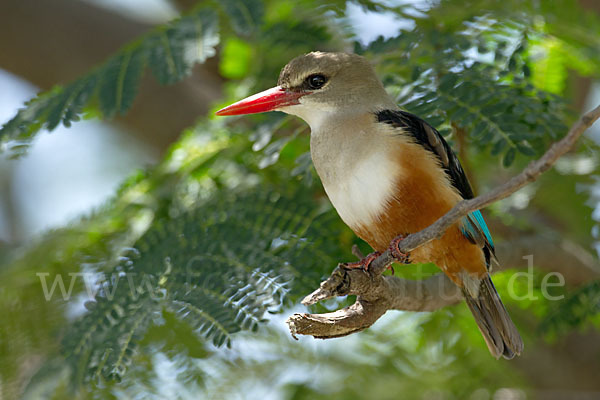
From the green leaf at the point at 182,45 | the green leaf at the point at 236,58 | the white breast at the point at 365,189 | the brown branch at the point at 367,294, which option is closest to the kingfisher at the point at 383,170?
the white breast at the point at 365,189

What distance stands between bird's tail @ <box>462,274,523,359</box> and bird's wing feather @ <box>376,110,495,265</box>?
191 mm

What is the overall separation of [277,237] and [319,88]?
2.20 ft

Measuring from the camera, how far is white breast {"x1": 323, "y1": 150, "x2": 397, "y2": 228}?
266 cm

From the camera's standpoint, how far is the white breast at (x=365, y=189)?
266 centimetres

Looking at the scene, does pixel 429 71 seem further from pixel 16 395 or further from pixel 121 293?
pixel 16 395

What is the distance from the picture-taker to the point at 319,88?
10.0ft

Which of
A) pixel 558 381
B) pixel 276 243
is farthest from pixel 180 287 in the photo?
pixel 558 381

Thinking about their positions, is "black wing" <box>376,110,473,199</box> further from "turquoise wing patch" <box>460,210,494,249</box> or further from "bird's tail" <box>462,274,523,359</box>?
"bird's tail" <box>462,274,523,359</box>

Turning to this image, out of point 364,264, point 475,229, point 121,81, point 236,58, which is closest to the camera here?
point 364,264

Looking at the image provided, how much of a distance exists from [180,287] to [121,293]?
26 cm

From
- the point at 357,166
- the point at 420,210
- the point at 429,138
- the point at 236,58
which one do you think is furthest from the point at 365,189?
the point at 236,58

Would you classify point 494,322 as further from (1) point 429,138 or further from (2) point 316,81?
(2) point 316,81

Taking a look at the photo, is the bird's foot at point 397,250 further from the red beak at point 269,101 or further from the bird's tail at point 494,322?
the red beak at point 269,101

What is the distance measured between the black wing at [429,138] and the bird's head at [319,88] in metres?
0.21
